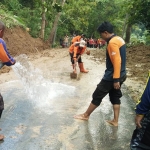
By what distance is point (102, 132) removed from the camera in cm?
499

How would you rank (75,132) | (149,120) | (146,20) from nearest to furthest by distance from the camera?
(149,120)
(75,132)
(146,20)

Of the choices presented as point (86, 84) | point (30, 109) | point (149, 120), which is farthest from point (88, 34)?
A: point (149, 120)

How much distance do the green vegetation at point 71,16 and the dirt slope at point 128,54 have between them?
90 centimetres

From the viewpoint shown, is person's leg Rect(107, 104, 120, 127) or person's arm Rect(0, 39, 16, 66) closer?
person's arm Rect(0, 39, 16, 66)

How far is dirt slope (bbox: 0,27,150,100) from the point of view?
365 inches

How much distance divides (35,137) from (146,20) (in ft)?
52.8

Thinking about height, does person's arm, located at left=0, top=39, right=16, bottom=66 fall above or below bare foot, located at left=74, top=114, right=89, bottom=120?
above

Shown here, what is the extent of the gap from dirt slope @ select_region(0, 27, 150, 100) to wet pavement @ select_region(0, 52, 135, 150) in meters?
1.07

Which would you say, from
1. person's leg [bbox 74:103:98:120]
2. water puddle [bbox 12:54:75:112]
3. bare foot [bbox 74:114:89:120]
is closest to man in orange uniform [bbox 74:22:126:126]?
person's leg [bbox 74:103:98:120]

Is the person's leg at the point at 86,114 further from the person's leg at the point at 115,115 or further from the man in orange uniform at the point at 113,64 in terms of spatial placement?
the person's leg at the point at 115,115

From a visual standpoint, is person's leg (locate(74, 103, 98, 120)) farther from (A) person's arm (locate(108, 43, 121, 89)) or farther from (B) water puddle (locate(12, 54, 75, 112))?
(B) water puddle (locate(12, 54, 75, 112))

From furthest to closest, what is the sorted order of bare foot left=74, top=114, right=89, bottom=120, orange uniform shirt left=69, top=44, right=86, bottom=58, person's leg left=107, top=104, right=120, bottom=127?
orange uniform shirt left=69, top=44, right=86, bottom=58 → bare foot left=74, top=114, right=89, bottom=120 → person's leg left=107, top=104, right=120, bottom=127

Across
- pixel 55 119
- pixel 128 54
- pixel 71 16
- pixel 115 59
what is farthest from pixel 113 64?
pixel 71 16

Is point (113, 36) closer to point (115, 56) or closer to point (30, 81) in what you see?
point (115, 56)
